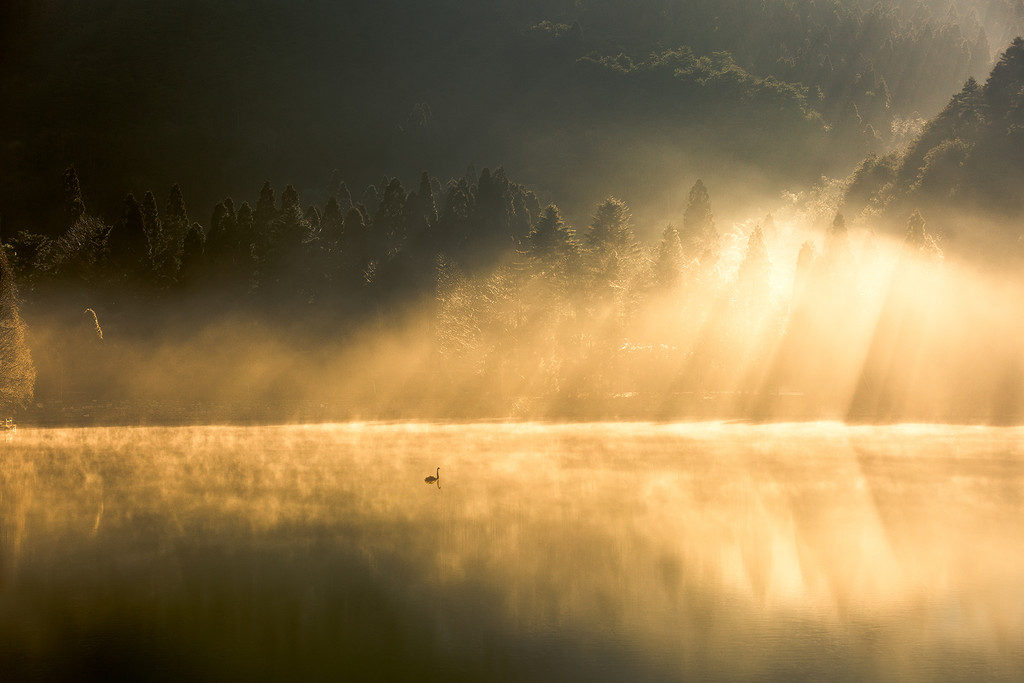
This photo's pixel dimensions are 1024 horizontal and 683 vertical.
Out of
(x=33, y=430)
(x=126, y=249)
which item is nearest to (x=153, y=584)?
(x=33, y=430)

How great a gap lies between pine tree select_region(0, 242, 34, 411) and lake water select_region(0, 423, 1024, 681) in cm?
2150

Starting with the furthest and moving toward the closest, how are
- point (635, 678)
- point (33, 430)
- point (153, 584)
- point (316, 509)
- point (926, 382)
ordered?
1. point (926, 382)
2. point (33, 430)
3. point (316, 509)
4. point (153, 584)
5. point (635, 678)

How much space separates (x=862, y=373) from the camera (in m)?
108

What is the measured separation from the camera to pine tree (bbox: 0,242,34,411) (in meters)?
85.8

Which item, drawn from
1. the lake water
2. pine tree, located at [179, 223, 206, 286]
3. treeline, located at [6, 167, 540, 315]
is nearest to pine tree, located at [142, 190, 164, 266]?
treeline, located at [6, 167, 540, 315]

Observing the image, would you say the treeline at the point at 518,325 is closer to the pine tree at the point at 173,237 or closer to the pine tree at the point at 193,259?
the pine tree at the point at 193,259

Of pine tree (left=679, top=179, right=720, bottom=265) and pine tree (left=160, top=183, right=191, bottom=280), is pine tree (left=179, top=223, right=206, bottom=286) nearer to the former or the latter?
pine tree (left=160, top=183, right=191, bottom=280)

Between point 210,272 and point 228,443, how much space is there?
171 ft

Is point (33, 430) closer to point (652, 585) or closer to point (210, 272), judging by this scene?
point (210, 272)

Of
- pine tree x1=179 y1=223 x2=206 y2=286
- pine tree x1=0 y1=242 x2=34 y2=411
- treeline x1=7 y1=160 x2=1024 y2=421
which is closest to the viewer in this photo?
pine tree x1=0 y1=242 x2=34 y2=411

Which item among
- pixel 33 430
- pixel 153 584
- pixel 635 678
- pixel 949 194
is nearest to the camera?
pixel 635 678

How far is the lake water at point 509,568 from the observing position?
26.8 meters

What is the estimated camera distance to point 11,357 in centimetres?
8612

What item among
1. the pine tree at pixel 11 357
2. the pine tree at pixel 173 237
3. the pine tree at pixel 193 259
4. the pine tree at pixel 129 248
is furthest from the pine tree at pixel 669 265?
the pine tree at pixel 11 357
